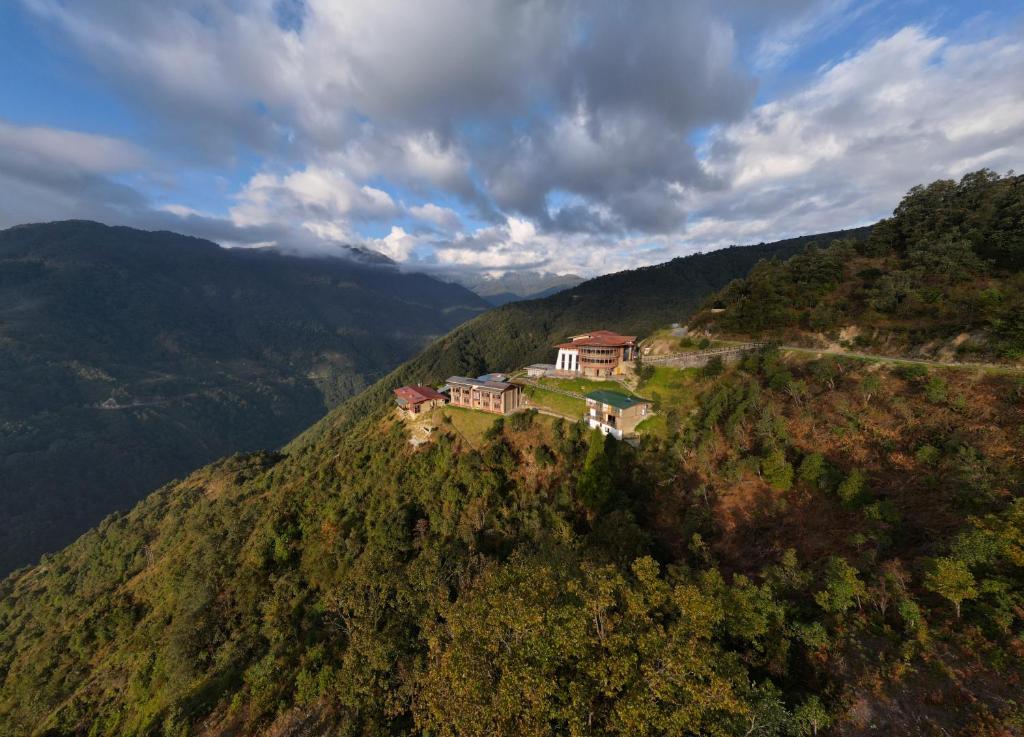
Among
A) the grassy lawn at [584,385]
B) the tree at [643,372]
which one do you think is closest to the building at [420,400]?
the grassy lawn at [584,385]

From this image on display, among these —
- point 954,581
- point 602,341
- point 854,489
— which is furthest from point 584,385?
point 954,581

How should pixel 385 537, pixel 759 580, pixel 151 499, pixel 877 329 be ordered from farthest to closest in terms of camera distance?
1. pixel 151 499
2. pixel 385 537
3. pixel 877 329
4. pixel 759 580

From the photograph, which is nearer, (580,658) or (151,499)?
(580,658)

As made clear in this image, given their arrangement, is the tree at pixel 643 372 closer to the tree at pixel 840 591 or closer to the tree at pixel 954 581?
the tree at pixel 840 591

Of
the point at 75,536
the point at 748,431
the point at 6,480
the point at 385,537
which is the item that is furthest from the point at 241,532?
the point at 6,480

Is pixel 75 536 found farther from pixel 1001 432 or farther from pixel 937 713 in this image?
pixel 1001 432

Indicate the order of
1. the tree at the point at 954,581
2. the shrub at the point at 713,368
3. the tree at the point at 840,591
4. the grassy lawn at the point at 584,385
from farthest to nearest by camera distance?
1. the grassy lawn at the point at 584,385
2. the shrub at the point at 713,368
3. the tree at the point at 840,591
4. the tree at the point at 954,581
